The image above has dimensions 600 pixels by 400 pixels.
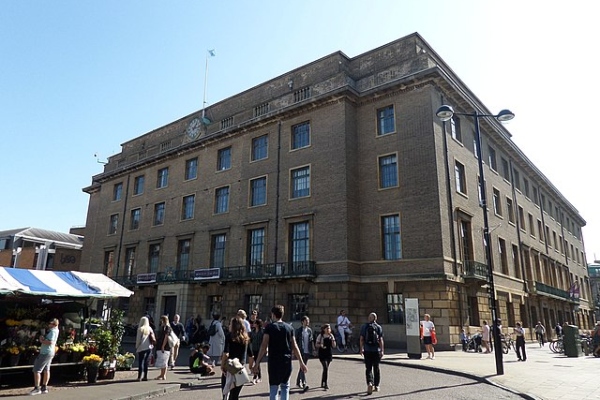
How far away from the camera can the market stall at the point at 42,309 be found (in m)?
10.5

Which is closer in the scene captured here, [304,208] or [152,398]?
[152,398]

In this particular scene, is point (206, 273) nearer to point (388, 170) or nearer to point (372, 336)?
point (388, 170)

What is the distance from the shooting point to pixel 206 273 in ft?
94.9

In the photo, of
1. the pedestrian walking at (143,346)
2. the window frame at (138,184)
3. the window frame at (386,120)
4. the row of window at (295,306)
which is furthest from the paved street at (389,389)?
the window frame at (138,184)

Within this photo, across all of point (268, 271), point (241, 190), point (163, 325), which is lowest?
point (163, 325)

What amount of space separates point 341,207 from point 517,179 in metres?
20.0

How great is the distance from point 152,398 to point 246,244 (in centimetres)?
1895

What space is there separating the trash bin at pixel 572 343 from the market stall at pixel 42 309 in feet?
62.2

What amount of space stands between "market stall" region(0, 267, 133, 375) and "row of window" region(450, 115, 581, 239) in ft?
69.7

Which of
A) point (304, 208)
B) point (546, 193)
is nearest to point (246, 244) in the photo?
point (304, 208)

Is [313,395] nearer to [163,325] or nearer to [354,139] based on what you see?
[163,325]

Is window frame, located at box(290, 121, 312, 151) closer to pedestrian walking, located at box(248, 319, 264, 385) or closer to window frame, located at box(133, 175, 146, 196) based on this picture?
pedestrian walking, located at box(248, 319, 264, 385)

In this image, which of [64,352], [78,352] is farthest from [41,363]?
[78,352]

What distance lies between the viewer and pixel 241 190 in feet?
97.5
